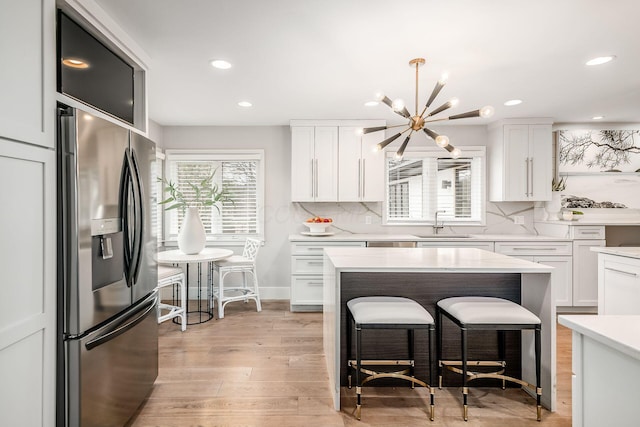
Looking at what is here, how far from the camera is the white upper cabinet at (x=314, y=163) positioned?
15.1 ft

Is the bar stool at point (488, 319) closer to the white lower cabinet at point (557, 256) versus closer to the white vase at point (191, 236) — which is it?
the white lower cabinet at point (557, 256)

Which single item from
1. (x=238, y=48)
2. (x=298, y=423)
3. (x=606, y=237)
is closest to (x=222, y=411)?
(x=298, y=423)

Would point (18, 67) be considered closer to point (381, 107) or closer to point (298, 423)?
point (298, 423)

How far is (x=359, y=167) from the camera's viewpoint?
4617 millimetres

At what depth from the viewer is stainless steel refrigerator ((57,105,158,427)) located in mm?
1607

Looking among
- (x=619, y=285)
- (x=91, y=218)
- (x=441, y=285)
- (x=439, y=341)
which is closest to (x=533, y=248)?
(x=619, y=285)

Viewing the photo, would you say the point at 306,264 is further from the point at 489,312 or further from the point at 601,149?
the point at 601,149

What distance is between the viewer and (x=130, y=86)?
8.19 ft

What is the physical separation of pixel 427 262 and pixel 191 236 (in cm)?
261

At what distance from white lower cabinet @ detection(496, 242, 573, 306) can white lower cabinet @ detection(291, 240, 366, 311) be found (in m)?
2.03

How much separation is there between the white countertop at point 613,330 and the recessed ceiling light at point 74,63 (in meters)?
2.33

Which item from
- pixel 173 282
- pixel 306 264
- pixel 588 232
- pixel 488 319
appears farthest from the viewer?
pixel 306 264

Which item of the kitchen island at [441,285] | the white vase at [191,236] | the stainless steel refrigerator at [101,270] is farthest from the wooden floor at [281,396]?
the white vase at [191,236]

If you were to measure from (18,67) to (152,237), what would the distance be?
1251 millimetres
